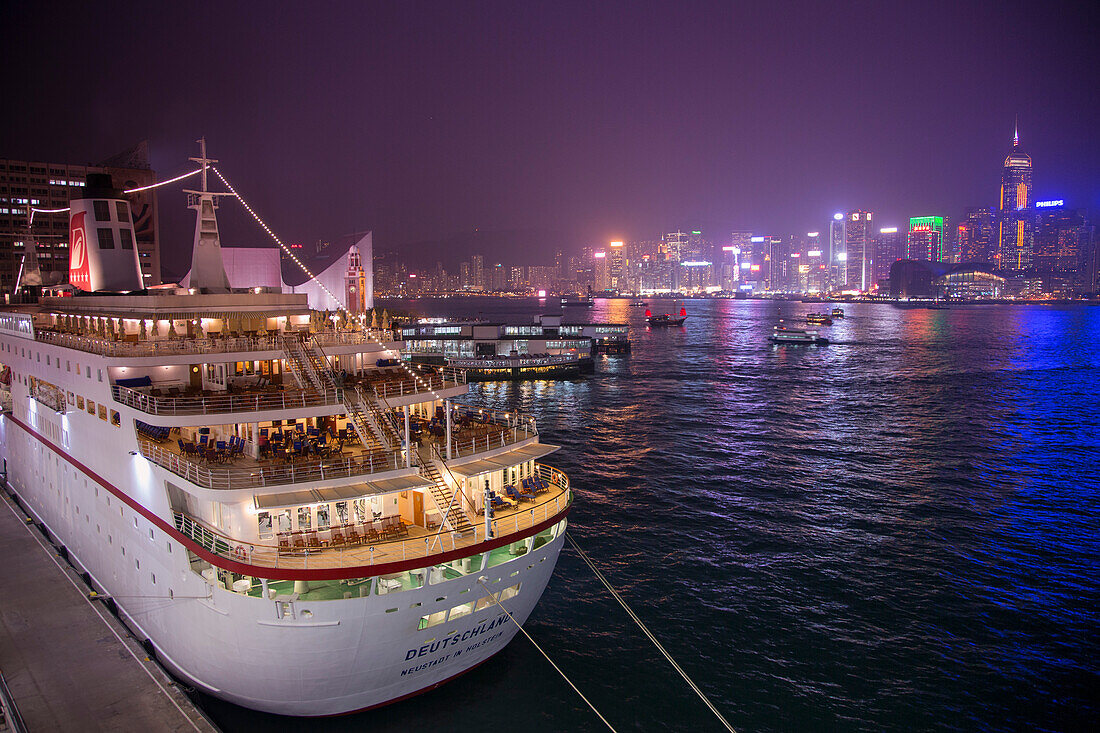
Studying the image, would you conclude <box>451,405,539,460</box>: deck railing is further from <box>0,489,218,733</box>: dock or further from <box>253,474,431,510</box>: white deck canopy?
<box>0,489,218,733</box>: dock

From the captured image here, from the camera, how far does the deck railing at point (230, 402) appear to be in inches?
568

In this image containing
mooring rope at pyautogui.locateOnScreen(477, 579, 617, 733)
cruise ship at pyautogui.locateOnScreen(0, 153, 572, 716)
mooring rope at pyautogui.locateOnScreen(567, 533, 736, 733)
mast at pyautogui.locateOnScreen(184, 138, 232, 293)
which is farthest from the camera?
mast at pyautogui.locateOnScreen(184, 138, 232, 293)

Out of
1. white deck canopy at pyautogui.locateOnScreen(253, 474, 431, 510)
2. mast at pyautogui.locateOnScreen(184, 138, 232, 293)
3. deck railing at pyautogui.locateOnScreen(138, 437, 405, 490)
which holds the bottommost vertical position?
white deck canopy at pyautogui.locateOnScreen(253, 474, 431, 510)

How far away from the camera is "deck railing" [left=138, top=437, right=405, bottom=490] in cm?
1293

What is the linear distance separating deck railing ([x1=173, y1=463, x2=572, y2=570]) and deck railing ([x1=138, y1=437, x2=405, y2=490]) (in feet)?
3.37

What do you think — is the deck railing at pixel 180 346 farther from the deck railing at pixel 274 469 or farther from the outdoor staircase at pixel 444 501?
the outdoor staircase at pixel 444 501

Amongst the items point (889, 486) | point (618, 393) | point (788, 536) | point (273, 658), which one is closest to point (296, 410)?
point (273, 658)

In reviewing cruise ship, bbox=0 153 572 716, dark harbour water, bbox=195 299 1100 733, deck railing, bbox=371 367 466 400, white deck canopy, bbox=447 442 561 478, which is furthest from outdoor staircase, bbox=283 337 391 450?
dark harbour water, bbox=195 299 1100 733

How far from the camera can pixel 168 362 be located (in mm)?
15648

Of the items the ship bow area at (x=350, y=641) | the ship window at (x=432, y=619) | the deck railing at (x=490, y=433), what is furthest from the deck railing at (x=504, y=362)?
the ship window at (x=432, y=619)

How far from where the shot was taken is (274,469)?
13.3 metres

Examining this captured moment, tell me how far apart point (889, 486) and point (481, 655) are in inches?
994

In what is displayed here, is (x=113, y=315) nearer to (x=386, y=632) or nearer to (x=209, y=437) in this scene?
(x=209, y=437)

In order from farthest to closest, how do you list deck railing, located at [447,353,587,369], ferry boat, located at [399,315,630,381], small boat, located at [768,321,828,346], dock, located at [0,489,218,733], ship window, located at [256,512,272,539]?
small boat, located at [768,321,828,346] → deck railing, located at [447,353,587,369] → ferry boat, located at [399,315,630,381] → ship window, located at [256,512,272,539] → dock, located at [0,489,218,733]
